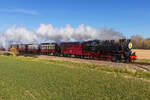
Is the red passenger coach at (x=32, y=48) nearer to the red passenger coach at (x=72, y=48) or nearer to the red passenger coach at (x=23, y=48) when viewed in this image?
the red passenger coach at (x=23, y=48)

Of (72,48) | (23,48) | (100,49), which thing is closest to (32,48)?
(23,48)

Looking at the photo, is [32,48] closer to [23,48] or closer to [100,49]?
[23,48]

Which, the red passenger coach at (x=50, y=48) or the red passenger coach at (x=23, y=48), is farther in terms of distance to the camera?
the red passenger coach at (x=23, y=48)

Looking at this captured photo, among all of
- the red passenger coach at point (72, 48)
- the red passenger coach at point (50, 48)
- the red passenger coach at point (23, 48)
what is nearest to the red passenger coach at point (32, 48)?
the red passenger coach at point (23, 48)

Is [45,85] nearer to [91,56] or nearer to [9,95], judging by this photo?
[9,95]

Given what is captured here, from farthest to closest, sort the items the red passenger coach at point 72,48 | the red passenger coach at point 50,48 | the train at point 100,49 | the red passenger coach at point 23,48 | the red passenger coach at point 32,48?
the red passenger coach at point 23,48, the red passenger coach at point 32,48, the red passenger coach at point 50,48, the red passenger coach at point 72,48, the train at point 100,49

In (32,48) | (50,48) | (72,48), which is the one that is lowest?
(72,48)

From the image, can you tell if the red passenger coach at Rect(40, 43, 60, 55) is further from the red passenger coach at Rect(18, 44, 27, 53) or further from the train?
the red passenger coach at Rect(18, 44, 27, 53)

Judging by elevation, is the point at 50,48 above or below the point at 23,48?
below

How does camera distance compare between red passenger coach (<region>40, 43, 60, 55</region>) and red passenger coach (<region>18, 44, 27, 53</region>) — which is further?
red passenger coach (<region>18, 44, 27, 53</region>)

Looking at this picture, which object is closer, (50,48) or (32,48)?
(50,48)

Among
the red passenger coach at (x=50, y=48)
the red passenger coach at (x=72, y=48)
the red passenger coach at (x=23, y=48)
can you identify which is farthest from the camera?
the red passenger coach at (x=23, y=48)

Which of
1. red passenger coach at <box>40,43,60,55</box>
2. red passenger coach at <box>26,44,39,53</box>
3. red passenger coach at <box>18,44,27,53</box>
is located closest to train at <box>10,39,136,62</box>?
red passenger coach at <box>40,43,60,55</box>

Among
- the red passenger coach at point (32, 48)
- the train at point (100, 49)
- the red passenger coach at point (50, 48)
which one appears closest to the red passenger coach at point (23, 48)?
the red passenger coach at point (32, 48)
